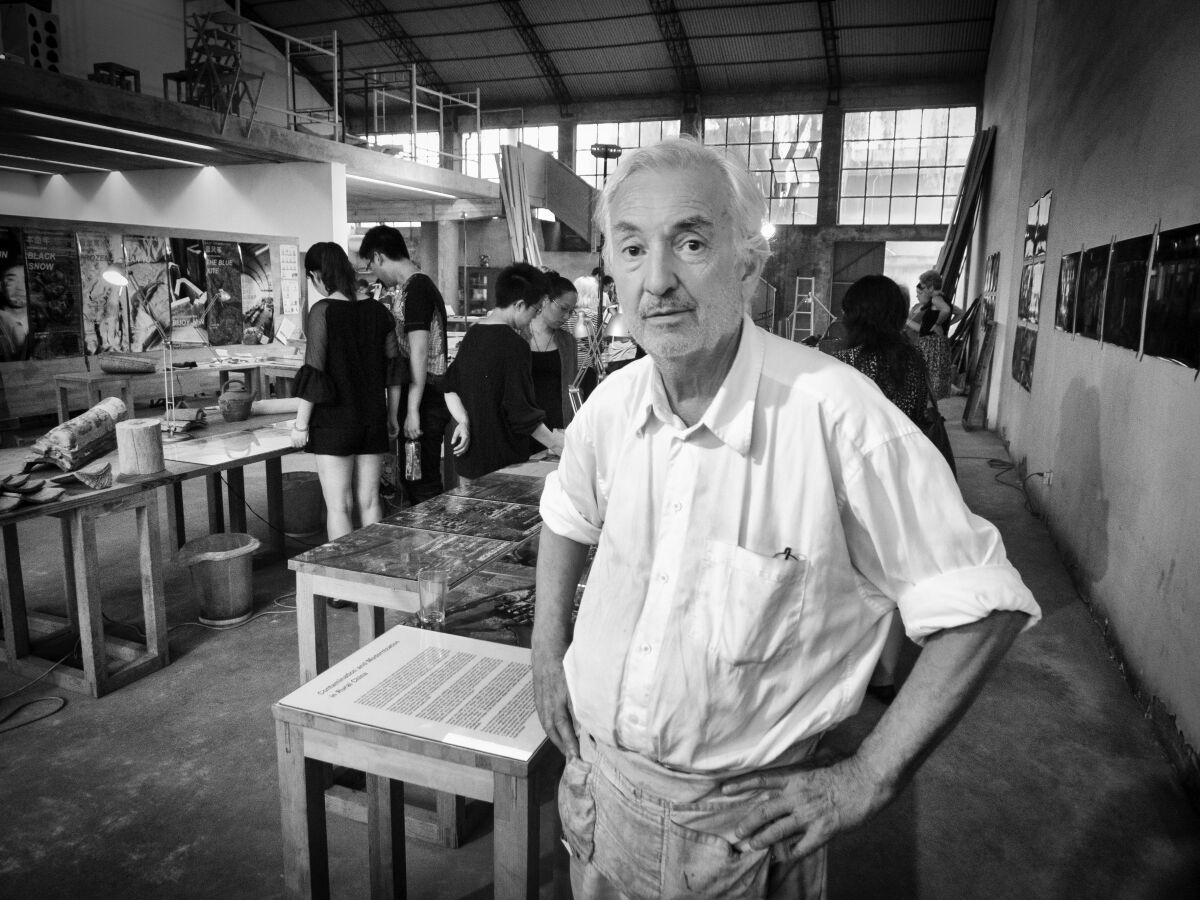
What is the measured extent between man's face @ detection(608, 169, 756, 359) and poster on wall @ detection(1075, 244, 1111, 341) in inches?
154

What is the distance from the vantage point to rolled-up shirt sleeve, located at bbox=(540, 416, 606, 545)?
138 centimetres

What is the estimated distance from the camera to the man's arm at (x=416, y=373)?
4262mm

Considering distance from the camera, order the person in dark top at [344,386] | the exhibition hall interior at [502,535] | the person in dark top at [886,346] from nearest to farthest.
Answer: the exhibition hall interior at [502,535] → the person in dark top at [886,346] → the person in dark top at [344,386]

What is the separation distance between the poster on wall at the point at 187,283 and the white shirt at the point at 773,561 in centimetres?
801

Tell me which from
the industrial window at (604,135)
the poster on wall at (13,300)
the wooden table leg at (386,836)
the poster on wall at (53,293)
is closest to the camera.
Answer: the wooden table leg at (386,836)

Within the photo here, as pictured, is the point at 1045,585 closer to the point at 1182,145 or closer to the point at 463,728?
the point at 1182,145

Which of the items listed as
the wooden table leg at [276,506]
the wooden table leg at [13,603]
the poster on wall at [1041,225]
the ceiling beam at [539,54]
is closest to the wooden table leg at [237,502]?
the wooden table leg at [276,506]

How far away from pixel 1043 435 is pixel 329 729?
568cm

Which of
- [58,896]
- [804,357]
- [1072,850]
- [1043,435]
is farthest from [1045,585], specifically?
[58,896]

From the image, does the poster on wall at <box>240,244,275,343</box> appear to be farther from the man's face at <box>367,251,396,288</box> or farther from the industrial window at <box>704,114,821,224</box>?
the industrial window at <box>704,114,821,224</box>

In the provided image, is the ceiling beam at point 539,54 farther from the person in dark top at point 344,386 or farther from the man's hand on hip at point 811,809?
the man's hand on hip at point 811,809

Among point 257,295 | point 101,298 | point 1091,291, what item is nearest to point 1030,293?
point 1091,291

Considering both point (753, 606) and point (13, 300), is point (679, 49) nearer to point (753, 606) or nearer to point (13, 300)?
point (13, 300)

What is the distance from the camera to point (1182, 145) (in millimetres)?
3166
